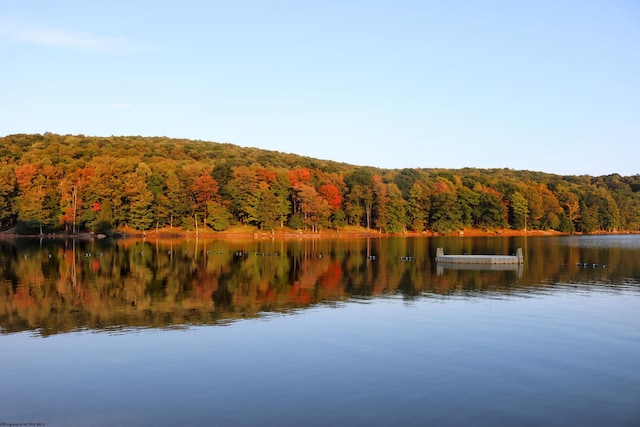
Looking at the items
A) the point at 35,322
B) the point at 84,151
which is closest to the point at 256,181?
the point at 84,151

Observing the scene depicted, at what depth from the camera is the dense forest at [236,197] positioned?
102312 millimetres

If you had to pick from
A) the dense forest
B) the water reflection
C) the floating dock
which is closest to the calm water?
the water reflection

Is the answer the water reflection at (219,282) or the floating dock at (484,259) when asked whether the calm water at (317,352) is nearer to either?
the water reflection at (219,282)

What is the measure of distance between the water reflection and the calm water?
0.72 feet

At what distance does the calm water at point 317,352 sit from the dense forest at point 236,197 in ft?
230

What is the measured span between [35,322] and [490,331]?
60.7 feet

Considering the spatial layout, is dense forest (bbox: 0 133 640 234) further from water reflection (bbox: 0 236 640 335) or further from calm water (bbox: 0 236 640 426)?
calm water (bbox: 0 236 640 426)

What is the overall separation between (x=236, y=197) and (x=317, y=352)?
94982 millimetres

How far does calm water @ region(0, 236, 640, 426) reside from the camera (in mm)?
13031

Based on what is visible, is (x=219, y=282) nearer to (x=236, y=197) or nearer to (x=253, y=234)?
(x=253, y=234)

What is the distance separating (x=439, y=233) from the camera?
125 meters

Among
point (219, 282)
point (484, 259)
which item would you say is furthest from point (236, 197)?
point (219, 282)

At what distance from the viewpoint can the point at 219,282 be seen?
36.5 metres

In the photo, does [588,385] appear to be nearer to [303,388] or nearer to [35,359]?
[303,388]
